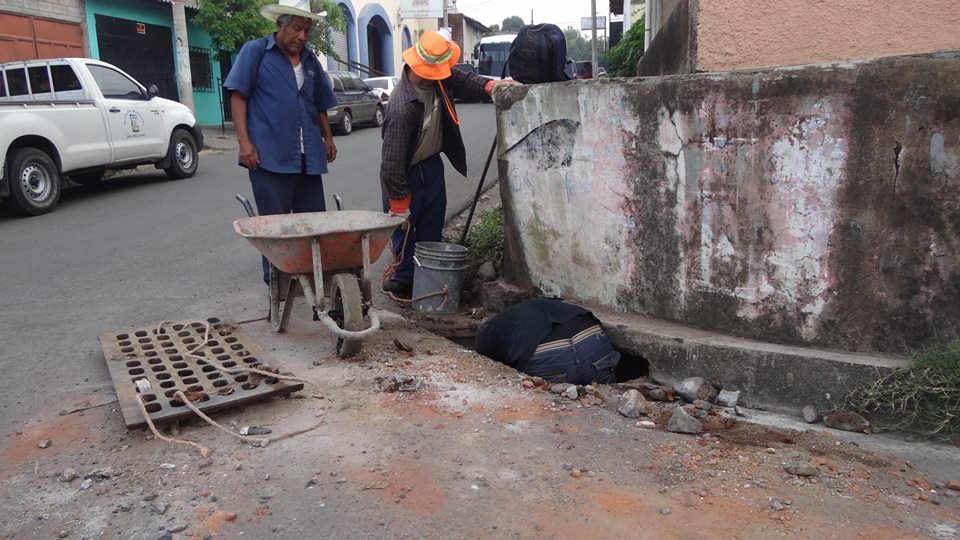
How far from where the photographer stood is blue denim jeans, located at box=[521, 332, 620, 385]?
4.05 m

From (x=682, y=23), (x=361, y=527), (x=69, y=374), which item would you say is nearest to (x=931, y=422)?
(x=361, y=527)

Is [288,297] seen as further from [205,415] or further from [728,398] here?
[728,398]

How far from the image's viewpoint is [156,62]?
18.6 meters

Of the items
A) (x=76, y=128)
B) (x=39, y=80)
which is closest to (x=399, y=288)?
(x=76, y=128)

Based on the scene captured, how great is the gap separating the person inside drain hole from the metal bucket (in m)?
0.93

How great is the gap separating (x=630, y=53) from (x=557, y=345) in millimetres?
13465

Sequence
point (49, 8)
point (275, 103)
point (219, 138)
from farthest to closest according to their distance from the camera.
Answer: point (219, 138), point (49, 8), point (275, 103)

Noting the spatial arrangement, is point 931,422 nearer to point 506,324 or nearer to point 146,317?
point 506,324

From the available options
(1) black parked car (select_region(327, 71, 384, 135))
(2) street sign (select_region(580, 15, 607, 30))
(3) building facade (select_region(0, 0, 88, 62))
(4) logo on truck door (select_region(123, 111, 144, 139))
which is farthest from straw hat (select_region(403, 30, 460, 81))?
(2) street sign (select_region(580, 15, 607, 30))

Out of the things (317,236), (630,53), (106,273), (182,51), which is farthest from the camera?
(182,51)

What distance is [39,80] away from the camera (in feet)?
32.7

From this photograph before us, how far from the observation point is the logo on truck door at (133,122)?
10284 millimetres

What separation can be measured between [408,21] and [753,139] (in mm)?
37433

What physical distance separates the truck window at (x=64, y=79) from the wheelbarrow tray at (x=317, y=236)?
23.2 feet
